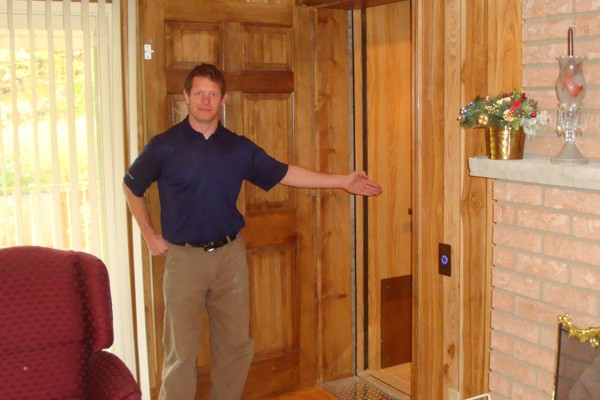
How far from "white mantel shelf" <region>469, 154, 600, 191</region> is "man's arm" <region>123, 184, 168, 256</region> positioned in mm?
1442

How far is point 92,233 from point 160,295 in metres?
0.43

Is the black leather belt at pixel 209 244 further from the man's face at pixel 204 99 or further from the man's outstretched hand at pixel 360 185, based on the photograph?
the man's outstretched hand at pixel 360 185

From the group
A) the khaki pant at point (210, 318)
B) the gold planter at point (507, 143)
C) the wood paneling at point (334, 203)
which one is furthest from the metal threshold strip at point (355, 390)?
the gold planter at point (507, 143)

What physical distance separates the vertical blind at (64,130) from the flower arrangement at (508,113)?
5.51ft

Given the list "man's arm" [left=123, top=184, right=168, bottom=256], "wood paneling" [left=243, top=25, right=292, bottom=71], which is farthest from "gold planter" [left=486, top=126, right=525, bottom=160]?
"man's arm" [left=123, top=184, right=168, bottom=256]

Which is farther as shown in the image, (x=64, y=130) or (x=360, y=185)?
(x=360, y=185)

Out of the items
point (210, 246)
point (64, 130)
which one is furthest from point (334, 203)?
point (64, 130)

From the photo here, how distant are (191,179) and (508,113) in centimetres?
142

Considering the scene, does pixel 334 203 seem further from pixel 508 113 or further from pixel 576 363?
pixel 576 363

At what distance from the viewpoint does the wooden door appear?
139 inches

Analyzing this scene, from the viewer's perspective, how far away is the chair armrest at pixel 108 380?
2.63 meters

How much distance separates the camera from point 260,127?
379 centimetres

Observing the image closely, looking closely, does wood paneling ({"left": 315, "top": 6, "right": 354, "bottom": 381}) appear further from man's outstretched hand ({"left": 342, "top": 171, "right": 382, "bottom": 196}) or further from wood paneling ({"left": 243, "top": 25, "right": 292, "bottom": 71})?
man's outstretched hand ({"left": 342, "top": 171, "right": 382, "bottom": 196})

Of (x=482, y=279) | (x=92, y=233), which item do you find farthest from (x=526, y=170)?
(x=92, y=233)
